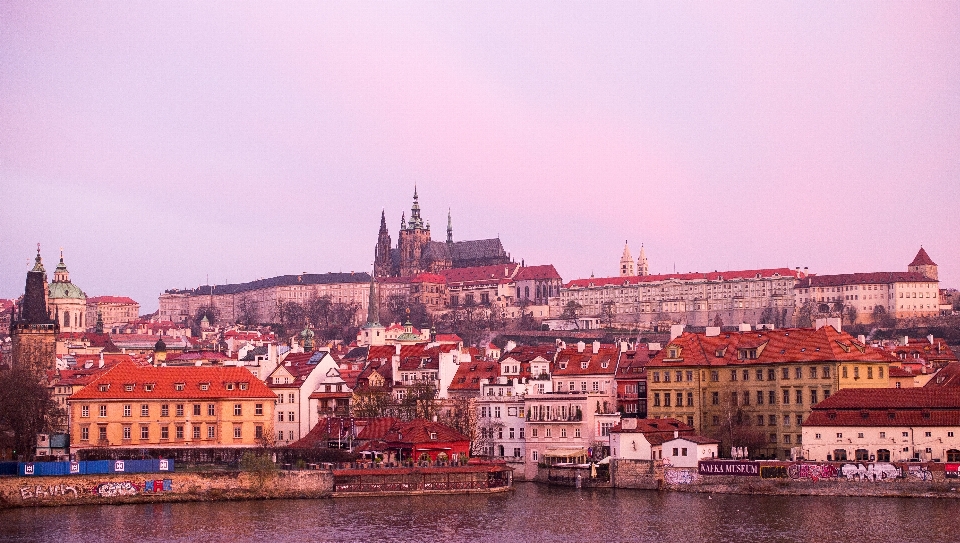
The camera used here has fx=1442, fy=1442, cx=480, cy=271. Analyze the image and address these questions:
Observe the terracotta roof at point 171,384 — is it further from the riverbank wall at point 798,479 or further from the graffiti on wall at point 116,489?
the riverbank wall at point 798,479

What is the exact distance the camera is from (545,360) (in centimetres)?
9869

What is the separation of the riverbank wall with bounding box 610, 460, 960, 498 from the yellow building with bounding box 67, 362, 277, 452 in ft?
75.9

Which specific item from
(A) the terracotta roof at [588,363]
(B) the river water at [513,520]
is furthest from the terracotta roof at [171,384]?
(A) the terracotta roof at [588,363]

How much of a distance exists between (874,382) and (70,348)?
128 meters

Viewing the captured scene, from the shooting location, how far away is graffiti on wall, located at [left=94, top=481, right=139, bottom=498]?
72.6 m

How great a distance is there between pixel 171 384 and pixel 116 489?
596 inches

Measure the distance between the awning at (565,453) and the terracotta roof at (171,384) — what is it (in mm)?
17442

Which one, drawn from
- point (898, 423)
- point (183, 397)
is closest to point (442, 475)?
point (183, 397)

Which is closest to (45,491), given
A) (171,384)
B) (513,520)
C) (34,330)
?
(171,384)

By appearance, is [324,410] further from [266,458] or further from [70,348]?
[70,348]

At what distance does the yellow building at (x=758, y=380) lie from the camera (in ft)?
283

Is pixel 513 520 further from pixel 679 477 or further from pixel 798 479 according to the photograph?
pixel 798 479

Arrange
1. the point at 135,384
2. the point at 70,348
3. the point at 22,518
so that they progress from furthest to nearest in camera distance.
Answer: the point at 70,348 < the point at 135,384 < the point at 22,518

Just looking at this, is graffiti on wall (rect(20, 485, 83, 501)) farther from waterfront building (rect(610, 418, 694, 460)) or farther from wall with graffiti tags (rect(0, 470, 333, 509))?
waterfront building (rect(610, 418, 694, 460))
